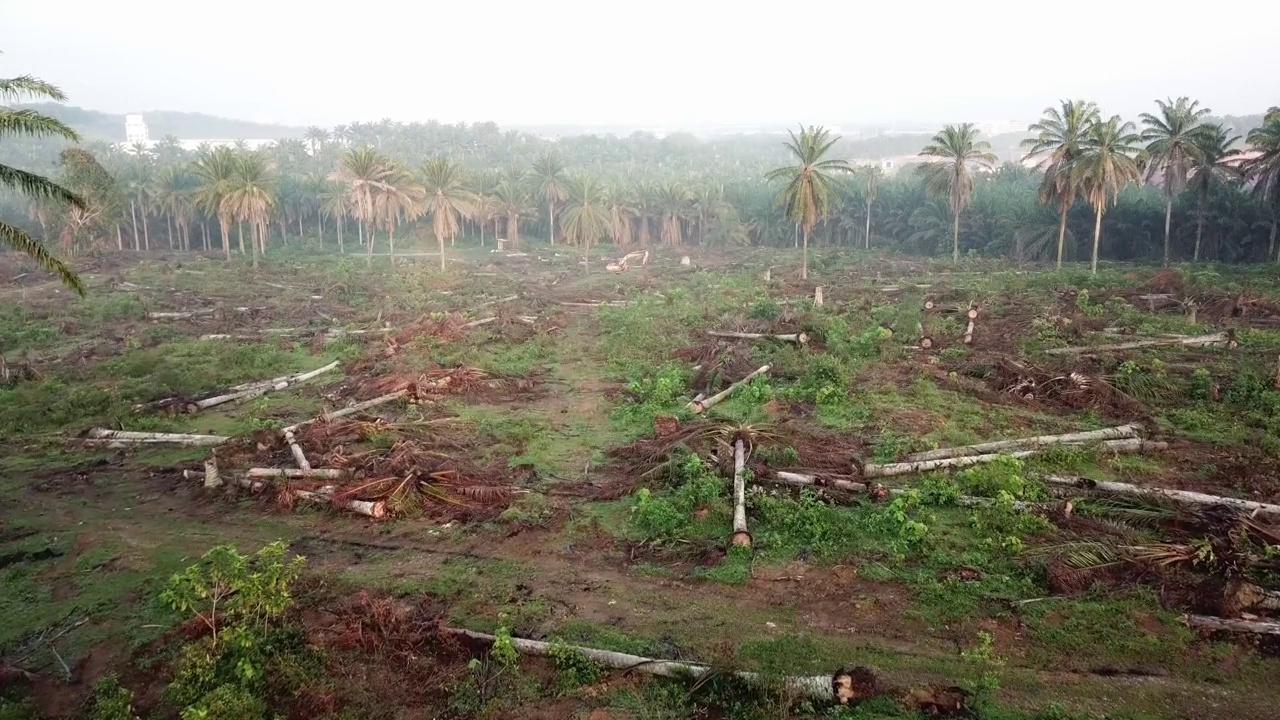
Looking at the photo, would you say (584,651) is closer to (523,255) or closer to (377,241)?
(523,255)

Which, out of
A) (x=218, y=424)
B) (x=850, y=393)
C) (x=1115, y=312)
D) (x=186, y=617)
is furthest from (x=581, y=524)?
(x=1115, y=312)

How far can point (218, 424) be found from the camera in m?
15.0

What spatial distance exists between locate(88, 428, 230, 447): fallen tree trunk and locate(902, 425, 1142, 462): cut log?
12.5m

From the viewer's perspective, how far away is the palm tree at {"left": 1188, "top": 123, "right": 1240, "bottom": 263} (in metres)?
32.6

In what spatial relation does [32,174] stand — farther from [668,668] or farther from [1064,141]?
[1064,141]

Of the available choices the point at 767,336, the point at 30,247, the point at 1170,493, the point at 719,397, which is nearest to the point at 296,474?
the point at 30,247

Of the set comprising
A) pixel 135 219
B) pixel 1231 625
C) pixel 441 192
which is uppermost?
pixel 441 192

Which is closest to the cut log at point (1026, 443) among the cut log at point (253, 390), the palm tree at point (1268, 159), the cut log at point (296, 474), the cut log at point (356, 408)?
the cut log at point (296, 474)

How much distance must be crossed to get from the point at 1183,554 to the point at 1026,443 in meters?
3.72

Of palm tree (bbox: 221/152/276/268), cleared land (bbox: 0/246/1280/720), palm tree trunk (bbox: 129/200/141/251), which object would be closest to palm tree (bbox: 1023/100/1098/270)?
cleared land (bbox: 0/246/1280/720)

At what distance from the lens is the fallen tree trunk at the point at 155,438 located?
1359 cm

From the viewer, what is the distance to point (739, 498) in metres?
10.3

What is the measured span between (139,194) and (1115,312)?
6107 centimetres

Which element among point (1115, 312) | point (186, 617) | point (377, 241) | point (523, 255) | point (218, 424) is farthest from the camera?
point (377, 241)
